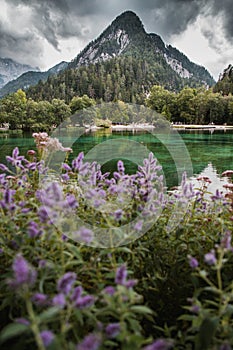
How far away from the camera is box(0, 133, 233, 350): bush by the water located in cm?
129

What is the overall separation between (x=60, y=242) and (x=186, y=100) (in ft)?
332

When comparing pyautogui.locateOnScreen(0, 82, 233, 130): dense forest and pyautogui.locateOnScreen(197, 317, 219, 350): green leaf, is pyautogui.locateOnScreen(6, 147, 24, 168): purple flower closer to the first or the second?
pyautogui.locateOnScreen(197, 317, 219, 350): green leaf

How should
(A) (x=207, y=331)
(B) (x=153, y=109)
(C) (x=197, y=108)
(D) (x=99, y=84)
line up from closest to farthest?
(A) (x=207, y=331) < (B) (x=153, y=109) < (C) (x=197, y=108) < (D) (x=99, y=84)

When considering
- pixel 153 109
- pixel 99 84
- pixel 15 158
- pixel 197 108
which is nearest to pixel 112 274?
pixel 15 158

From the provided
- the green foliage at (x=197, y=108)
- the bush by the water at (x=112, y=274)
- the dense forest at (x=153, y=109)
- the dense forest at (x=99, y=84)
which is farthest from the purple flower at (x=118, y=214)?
the dense forest at (x=99, y=84)

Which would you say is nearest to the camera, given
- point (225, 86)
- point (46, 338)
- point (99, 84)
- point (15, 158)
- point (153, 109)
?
point (46, 338)

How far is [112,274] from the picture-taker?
180 cm

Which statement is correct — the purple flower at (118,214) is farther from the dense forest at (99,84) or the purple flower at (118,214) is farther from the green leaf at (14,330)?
the dense forest at (99,84)

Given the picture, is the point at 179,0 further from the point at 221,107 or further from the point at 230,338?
the point at 221,107

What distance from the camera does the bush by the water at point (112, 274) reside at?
1.29 meters

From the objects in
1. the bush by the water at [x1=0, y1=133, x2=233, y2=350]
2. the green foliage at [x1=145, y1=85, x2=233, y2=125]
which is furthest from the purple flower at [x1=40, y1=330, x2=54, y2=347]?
the green foliage at [x1=145, y1=85, x2=233, y2=125]

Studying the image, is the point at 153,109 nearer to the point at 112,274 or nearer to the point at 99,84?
the point at 99,84

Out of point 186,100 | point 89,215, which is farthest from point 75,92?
point 89,215

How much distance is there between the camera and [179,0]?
120 feet
